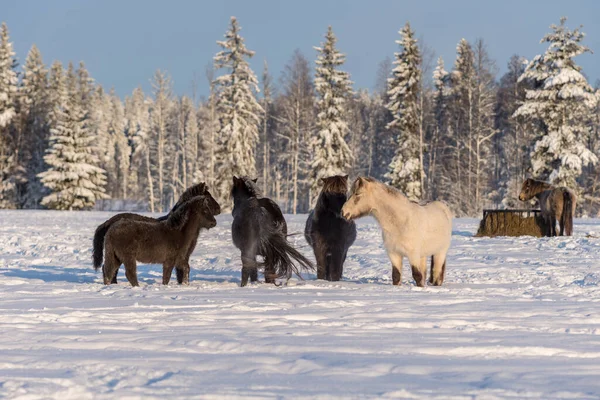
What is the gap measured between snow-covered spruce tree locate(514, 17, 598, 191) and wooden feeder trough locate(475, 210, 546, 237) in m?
15.1

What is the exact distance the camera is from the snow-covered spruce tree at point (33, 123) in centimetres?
5228

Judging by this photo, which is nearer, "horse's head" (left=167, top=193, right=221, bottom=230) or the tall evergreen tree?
"horse's head" (left=167, top=193, right=221, bottom=230)

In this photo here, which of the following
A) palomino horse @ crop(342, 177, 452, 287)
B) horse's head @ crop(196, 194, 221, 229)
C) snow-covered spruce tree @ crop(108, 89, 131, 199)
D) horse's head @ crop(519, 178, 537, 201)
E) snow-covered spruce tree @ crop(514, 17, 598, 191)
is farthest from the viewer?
snow-covered spruce tree @ crop(108, 89, 131, 199)

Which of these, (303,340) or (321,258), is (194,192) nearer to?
(321,258)

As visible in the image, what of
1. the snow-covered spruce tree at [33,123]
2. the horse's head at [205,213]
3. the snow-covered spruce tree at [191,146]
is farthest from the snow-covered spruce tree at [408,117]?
the horse's head at [205,213]

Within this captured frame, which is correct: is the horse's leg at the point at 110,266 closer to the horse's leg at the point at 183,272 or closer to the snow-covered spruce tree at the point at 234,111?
the horse's leg at the point at 183,272

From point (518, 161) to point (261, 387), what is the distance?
4671 centimetres

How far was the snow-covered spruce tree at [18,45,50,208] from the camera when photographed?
2058 inches

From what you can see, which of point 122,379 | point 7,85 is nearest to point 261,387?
point 122,379

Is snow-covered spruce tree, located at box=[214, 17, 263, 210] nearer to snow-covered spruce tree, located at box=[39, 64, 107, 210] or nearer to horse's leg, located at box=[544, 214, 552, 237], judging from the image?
snow-covered spruce tree, located at box=[39, 64, 107, 210]

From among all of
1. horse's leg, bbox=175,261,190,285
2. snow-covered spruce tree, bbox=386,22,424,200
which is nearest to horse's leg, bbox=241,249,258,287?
horse's leg, bbox=175,261,190,285

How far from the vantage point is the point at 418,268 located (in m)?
8.45

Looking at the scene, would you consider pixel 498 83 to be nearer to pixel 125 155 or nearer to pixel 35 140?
pixel 35 140

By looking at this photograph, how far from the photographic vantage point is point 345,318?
18.8 feet
